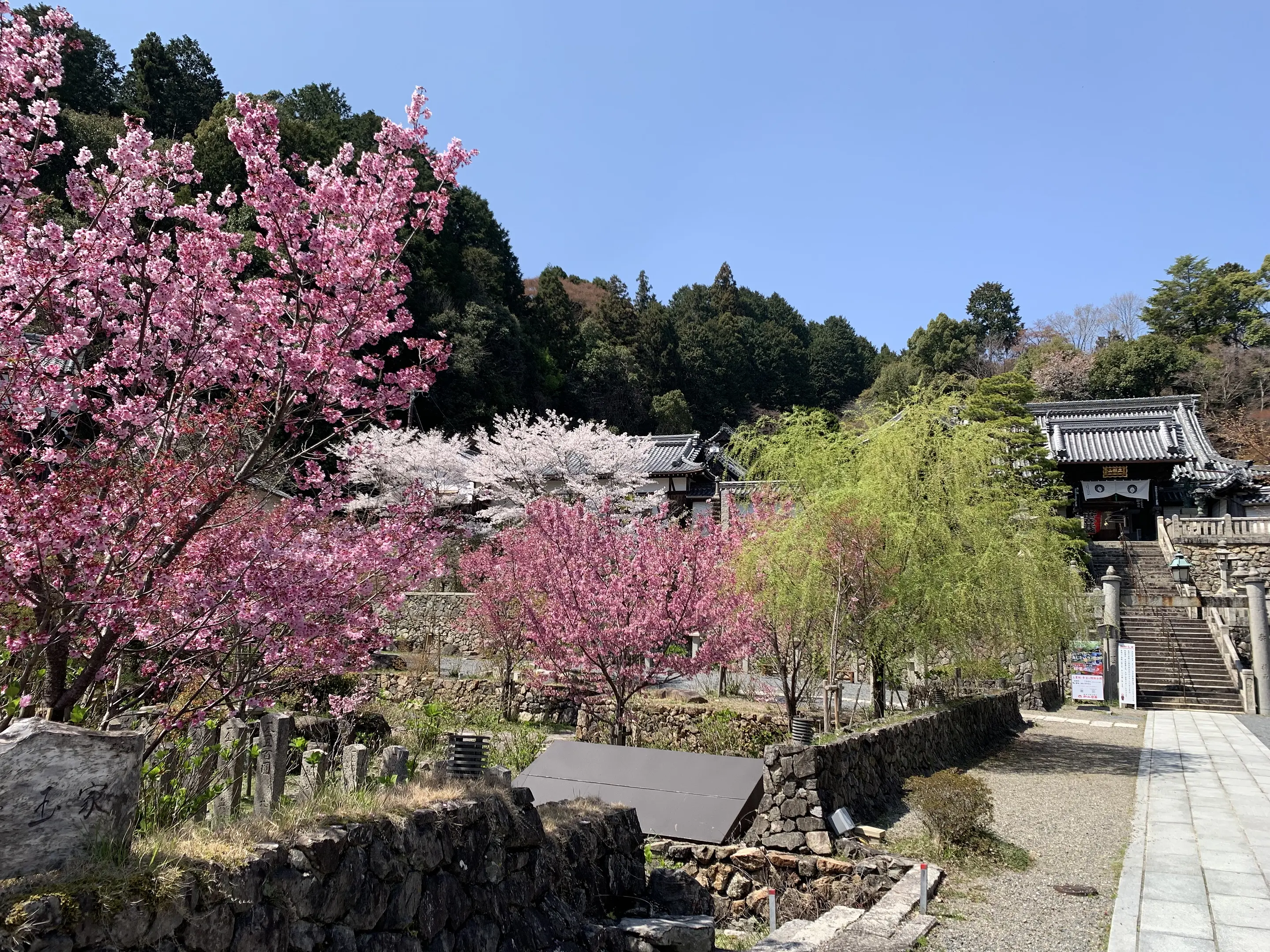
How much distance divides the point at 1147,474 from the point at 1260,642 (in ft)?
56.1

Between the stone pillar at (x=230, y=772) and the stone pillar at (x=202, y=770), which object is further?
the stone pillar at (x=202, y=770)

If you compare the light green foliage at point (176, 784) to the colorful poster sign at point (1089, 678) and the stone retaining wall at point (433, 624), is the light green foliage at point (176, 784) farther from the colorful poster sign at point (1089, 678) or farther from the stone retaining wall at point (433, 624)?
the colorful poster sign at point (1089, 678)

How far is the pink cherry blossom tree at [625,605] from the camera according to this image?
496 inches

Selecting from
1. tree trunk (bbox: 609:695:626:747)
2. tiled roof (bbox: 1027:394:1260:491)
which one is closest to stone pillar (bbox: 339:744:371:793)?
tree trunk (bbox: 609:695:626:747)

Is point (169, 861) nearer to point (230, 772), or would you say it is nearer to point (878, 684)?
point (230, 772)

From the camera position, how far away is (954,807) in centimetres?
833

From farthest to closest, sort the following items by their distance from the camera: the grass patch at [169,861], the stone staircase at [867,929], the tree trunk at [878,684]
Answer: the tree trunk at [878,684] → the stone staircase at [867,929] → the grass patch at [169,861]

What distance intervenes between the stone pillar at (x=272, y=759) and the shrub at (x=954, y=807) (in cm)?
637

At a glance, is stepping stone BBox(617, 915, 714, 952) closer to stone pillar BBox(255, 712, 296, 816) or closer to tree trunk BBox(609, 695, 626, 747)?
stone pillar BBox(255, 712, 296, 816)

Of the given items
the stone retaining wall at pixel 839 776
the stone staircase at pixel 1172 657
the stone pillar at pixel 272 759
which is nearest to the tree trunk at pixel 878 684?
the stone retaining wall at pixel 839 776

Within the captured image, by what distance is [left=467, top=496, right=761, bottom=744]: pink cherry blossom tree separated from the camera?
12.6 m

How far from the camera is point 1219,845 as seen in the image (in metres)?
8.41

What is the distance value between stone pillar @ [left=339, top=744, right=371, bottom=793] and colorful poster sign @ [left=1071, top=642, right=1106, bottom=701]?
22.3 metres

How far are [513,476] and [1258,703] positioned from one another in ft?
75.4
